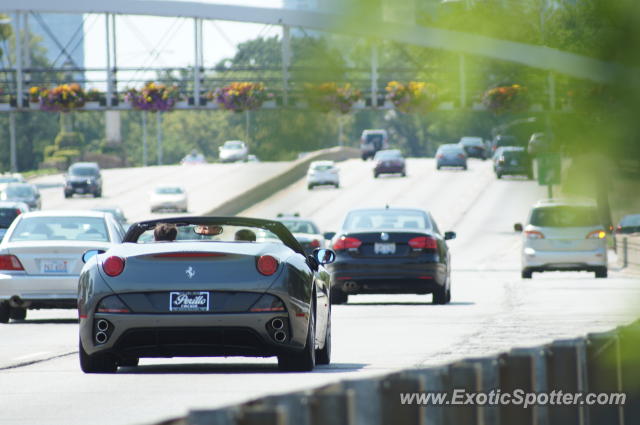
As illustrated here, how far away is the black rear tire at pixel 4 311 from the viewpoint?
21172 mm

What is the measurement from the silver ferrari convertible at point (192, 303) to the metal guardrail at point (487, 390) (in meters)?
6.55

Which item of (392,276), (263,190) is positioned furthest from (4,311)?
(263,190)

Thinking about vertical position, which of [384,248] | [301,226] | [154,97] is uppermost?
[154,97]

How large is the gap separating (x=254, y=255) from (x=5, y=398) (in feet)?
7.19

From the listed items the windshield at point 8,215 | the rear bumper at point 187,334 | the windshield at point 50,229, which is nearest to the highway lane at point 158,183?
the windshield at point 8,215

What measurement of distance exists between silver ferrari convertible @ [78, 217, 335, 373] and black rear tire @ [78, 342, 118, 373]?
11 cm

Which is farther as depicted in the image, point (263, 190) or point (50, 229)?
point (263, 190)

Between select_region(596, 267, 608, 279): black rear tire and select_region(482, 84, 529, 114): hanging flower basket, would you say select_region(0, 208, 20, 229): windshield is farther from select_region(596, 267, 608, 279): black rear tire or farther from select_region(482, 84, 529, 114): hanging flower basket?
select_region(482, 84, 529, 114): hanging flower basket

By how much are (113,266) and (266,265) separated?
3.84 ft

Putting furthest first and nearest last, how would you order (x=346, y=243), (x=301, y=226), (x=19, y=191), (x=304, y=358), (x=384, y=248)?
(x=19, y=191) < (x=301, y=226) < (x=346, y=243) < (x=384, y=248) < (x=304, y=358)

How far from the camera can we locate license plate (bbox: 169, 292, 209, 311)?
12.3 m

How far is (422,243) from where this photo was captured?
985 inches

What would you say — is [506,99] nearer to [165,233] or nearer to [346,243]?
[165,233]

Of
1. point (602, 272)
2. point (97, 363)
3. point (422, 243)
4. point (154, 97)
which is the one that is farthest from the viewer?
point (154, 97)
